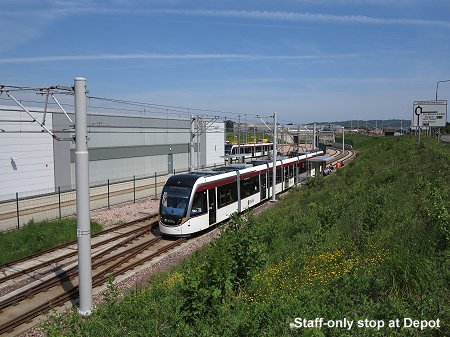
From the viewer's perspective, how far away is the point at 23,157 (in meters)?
28.5

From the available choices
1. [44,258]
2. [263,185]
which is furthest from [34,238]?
[263,185]

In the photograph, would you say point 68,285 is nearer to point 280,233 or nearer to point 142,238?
point 142,238

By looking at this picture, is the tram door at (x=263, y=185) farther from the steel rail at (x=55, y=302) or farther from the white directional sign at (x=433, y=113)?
the white directional sign at (x=433, y=113)

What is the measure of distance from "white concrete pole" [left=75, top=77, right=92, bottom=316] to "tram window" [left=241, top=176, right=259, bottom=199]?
1267 cm

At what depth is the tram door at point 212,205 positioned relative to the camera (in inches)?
741

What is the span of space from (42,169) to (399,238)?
27919mm

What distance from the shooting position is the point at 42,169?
99.6 feet

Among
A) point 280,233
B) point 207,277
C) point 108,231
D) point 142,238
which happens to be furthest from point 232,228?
point 108,231

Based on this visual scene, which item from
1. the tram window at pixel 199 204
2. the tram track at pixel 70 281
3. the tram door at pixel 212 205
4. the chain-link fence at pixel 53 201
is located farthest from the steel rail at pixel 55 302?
the chain-link fence at pixel 53 201

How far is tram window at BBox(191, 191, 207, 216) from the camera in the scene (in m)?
17.8

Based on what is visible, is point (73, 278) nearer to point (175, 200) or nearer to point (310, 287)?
point (175, 200)

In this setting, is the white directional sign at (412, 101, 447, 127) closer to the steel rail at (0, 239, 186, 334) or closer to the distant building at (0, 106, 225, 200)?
the distant building at (0, 106, 225, 200)

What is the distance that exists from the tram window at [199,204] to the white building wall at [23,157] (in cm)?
1495

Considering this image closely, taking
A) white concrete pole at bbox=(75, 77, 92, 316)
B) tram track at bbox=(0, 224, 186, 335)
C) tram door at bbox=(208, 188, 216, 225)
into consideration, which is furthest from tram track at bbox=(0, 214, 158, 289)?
white concrete pole at bbox=(75, 77, 92, 316)
